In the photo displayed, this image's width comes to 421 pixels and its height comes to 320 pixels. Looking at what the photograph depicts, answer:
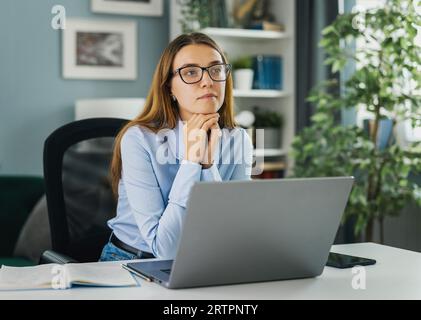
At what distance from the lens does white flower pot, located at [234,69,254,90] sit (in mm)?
4289

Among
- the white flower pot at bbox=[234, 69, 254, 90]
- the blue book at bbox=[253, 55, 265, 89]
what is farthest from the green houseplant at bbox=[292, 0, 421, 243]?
the blue book at bbox=[253, 55, 265, 89]

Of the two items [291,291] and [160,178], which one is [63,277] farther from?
[160,178]

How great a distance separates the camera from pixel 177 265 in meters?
1.22

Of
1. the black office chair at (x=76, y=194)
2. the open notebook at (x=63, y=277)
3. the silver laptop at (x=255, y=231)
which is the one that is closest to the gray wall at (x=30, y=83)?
the black office chair at (x=76, y=194)

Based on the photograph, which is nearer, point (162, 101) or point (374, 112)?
point (162, 101)

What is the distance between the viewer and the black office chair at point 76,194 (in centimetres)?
195

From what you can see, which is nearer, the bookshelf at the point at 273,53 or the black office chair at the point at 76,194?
the black office chair at the point at 76,194

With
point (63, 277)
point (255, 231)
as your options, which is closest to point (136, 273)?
point (63, 277)

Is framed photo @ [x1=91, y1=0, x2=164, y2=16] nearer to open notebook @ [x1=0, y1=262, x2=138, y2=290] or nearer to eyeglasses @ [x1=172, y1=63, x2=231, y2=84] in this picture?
eyeglasses @ [x1=172, y1=63, x2=231, y2=84]

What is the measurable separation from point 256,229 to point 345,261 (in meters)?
0.37

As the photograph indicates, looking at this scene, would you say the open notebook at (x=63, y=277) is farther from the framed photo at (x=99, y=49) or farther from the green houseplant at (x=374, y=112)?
the framed photo at (x=99, y=49)

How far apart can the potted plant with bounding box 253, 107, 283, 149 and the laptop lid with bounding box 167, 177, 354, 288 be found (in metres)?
3.12

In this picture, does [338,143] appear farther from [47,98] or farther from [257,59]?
[47,98]

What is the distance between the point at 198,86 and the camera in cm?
179
